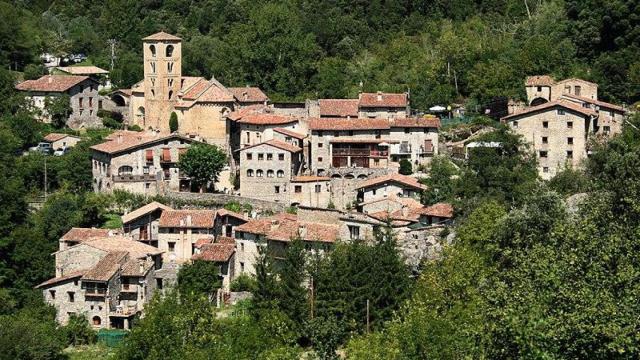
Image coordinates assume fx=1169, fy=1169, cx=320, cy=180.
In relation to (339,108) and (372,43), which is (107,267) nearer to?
(339,108)

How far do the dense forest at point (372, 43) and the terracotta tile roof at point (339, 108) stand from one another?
548cm

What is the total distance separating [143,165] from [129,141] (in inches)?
75.5

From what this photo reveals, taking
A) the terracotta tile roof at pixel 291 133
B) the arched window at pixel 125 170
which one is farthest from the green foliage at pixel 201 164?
the terracotta tile roof at pixel 291 133

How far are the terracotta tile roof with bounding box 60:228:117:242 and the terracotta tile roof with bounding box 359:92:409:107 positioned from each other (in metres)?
15.7

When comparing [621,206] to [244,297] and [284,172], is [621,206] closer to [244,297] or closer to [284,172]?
[244,297]

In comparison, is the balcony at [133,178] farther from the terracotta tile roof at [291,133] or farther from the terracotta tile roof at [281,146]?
the terracotta tile roof at [291,133]

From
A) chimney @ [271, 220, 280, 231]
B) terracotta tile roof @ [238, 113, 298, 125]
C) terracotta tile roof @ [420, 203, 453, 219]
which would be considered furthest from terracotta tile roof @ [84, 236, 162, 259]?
terracotta tile roof @ [420, 203, 453, 219]

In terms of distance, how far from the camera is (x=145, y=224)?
50.2m

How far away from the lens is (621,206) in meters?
29.6

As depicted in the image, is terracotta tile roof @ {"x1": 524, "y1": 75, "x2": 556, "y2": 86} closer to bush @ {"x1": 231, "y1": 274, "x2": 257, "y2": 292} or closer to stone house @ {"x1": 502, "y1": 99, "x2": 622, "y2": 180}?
stone house @ {"x1": 502, "y1": 99, "x2": 622, "y2": 180}

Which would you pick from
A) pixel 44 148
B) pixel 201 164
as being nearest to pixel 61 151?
pixel 44 148

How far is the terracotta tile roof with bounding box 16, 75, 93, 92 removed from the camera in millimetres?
67188

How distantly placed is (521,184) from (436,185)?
4601 millimetres

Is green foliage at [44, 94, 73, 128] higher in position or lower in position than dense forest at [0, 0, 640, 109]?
lower
